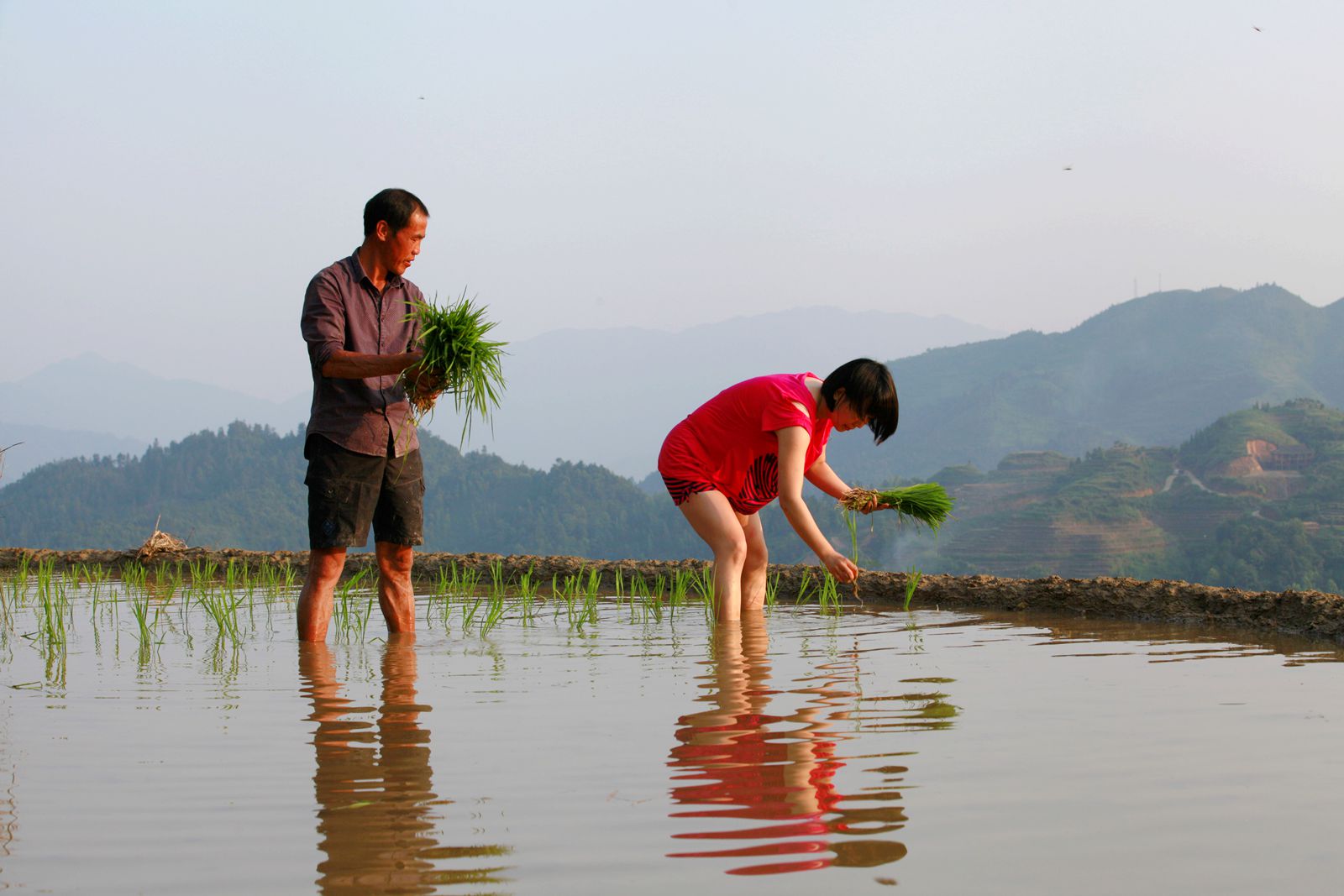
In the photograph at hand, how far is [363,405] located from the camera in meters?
4.38

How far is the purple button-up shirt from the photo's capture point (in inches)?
169

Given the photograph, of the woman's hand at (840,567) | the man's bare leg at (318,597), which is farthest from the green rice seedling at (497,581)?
the woman's hand at (840,567)

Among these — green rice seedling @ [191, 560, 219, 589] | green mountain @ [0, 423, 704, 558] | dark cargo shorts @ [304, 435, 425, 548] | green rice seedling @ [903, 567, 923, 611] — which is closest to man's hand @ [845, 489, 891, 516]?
green rice seedling @ [903, 567, 923, 611]

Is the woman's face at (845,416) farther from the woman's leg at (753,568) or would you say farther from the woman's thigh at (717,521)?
the woman's leg at (753,568)

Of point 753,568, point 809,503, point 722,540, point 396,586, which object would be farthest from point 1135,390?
point 396,586

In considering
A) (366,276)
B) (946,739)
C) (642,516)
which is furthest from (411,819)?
(642,516)

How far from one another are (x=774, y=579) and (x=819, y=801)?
183 inches

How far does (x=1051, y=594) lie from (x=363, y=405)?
11.7 feet

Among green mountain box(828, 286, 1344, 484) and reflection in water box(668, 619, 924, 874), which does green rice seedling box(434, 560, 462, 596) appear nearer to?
reflection in water box(668, 619, 924, 874)

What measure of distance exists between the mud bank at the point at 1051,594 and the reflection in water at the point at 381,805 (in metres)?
3.55

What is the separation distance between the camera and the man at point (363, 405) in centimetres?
429

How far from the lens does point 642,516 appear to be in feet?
275

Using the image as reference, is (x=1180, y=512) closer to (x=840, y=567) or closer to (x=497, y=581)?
(x=497, y=581)

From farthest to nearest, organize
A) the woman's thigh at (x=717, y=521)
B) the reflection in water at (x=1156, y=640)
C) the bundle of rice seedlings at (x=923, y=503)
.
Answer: the bundle of rice seedlings at (x=923, y=503) < the woman's thigh at (x=717, y=521) < the reflection in water at (x=1156, y=640)
